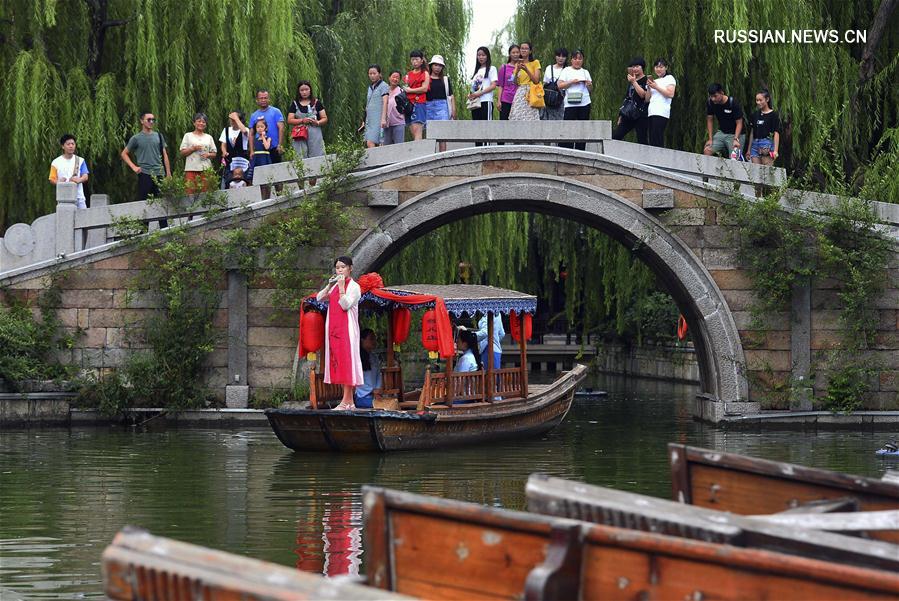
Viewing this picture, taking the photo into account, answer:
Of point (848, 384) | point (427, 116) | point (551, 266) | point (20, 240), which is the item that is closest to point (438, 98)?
point (427, 116)

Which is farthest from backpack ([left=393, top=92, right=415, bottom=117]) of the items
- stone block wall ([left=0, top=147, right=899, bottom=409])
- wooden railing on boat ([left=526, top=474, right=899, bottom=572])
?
wooden railing on boat ([left=526, top=474, right=899, bottom=572])

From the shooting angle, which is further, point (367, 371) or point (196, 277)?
point (196, 277)

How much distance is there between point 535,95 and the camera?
46.3 ft

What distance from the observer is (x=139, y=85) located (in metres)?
14.8

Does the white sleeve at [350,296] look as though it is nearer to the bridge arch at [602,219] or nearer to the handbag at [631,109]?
the bridge arch at [602,219]

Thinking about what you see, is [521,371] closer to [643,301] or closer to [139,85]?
[139,85]

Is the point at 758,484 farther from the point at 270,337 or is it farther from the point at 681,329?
the point at 681,329

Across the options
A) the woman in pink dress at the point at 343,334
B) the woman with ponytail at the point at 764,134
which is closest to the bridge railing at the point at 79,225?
the woman in pink dress at the point at 343,334

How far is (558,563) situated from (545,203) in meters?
10.8

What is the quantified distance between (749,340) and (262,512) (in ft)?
22.2

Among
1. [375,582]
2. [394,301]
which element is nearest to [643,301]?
[394,301]

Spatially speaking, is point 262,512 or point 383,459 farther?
point 383,459

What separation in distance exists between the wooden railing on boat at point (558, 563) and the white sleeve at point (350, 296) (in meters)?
7.57

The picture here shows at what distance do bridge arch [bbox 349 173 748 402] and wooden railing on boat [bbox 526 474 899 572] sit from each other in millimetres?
9933
